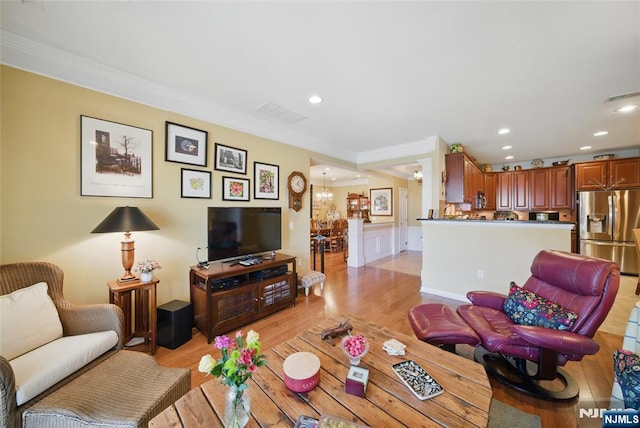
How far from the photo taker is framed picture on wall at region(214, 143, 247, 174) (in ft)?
9.63

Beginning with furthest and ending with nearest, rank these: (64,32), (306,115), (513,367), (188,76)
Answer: (306,115), (188,76), (513,367), (64,32)

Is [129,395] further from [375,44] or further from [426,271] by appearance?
[426,271]

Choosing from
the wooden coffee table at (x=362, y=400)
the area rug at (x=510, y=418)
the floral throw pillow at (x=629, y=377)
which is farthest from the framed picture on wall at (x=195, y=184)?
the floral throw pillow at (x=629, y=377)

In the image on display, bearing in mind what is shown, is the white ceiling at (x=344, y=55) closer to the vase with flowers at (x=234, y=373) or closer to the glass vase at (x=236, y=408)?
the vase with flowers at (x=234, y=373)

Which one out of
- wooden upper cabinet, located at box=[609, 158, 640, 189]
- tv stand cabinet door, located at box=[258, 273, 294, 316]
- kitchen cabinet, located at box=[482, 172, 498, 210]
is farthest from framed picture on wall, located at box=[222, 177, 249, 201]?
wooden upper cabinet, located at box=[609, 158, 640, 189]

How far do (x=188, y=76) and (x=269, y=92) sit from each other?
0.77 metres

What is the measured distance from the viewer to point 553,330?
1553 mm

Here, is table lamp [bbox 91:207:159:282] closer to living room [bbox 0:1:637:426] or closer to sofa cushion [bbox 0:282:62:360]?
living room [bbox 0:1:637:426]

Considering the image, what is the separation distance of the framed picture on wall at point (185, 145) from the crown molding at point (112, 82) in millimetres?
188

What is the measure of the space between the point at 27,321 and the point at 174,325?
0.99 meters

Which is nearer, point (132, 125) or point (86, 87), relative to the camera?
point (86, 87)

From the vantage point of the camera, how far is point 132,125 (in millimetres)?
2293

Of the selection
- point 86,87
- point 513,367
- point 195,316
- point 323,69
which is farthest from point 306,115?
point 513,367

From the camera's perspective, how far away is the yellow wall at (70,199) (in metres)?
1.77
